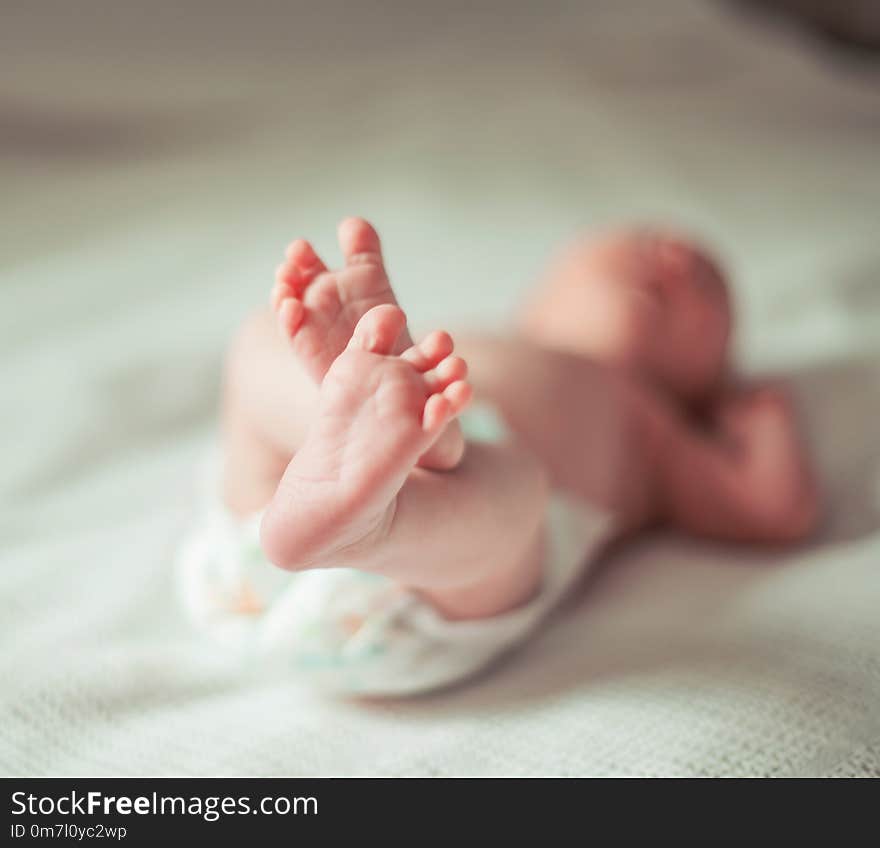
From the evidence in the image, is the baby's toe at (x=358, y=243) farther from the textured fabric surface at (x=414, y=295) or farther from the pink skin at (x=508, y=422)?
the textured fabric surface at (x=414, y=295)

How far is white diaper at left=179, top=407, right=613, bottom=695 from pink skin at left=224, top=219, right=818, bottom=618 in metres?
0.02

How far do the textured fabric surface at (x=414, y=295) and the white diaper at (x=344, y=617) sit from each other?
0.04 m

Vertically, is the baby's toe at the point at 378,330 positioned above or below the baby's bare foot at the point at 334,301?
below

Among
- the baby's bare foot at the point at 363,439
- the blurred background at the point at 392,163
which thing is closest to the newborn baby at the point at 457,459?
the baby's bare foot at the point at 363,439

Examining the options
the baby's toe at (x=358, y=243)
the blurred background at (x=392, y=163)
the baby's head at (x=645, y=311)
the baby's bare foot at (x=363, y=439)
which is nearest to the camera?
the baby's bare foot at (x=363, y=439)

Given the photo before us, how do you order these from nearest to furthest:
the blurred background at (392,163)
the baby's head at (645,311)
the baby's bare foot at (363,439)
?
the baby's bare foot at (363,439), the baby's head at (645,311), the blurred background at (392,163)

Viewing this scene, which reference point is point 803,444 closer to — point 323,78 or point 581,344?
point 581,344

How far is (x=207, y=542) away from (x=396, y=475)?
0.34m

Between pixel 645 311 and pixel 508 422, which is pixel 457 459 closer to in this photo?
pixel 508 422

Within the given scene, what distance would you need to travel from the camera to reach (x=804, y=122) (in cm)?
197

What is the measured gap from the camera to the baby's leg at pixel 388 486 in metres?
0.60

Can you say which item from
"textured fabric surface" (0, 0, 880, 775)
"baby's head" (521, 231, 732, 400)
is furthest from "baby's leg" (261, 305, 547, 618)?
"baby's head" (521, 231, 732, 400)

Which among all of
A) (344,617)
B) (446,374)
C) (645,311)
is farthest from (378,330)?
(645,311)

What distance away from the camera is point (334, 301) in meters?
0.68
